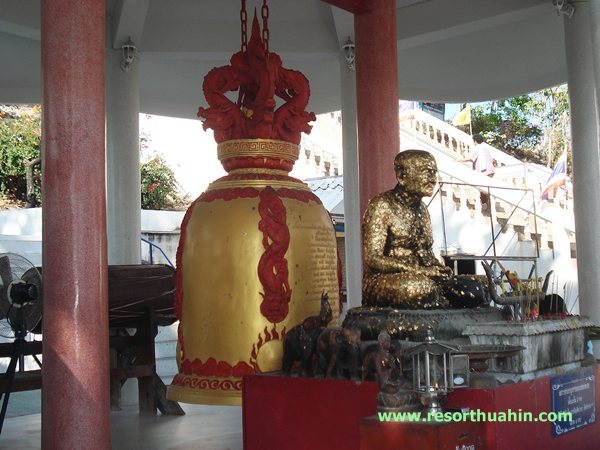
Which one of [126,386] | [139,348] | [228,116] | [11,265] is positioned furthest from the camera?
[126,386]

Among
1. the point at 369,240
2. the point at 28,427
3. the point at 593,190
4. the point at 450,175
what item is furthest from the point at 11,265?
the point at 450,175

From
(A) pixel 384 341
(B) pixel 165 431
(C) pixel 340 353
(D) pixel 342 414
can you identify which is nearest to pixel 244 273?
(C) pixel 340 353

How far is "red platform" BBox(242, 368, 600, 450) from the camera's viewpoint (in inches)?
148

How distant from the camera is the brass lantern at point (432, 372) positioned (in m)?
3.71

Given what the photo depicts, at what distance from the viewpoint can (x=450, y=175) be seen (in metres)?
17.4

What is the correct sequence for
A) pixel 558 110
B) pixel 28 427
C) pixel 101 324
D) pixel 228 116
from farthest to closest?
pixel 558 110, pixel 28 427, pixel 228 116, pixel 101 324

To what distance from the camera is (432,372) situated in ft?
12.6

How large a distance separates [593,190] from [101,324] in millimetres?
5899

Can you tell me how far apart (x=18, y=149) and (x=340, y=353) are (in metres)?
15.4

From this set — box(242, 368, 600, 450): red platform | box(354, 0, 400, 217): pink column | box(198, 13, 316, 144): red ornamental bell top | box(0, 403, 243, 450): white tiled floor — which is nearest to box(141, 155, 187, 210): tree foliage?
box(0, 403, 243, 450): white tiled floor

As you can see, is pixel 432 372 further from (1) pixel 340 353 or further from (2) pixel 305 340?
(2) pixel 305 340

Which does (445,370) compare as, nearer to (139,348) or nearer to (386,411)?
(386,411)

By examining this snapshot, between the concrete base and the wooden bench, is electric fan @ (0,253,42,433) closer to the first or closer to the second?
the wooden bench

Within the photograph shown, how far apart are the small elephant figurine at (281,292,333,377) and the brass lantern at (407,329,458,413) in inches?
32.5
